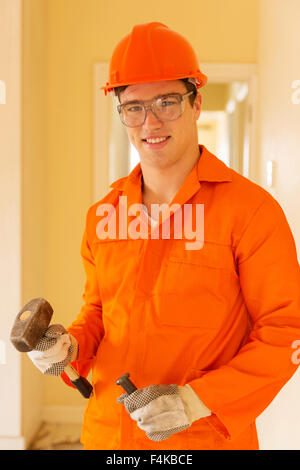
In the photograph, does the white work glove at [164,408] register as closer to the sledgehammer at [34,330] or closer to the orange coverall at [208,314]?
the orange coverall at [208,314]

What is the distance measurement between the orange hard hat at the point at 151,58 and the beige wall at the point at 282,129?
1067 mm

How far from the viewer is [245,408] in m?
1.21

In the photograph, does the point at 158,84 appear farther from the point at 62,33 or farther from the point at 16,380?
the point at 62,33

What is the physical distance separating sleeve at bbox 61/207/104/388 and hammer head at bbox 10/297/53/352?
0.13 m

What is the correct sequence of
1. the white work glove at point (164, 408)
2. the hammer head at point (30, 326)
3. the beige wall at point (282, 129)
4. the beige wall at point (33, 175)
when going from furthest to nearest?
the beige wall at point (33, 175) < the beige wall at point (282, 129) < the hammer head at point (30, 326) < the white work glove at point (164, 408)

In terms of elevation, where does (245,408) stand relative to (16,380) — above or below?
above

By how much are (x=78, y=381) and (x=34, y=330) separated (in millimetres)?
221

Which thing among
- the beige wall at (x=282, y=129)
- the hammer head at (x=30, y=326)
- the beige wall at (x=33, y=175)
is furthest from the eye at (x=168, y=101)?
the beige wall at (x=33, y=175)

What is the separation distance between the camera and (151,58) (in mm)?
1243

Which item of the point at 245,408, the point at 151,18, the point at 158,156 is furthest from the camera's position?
the point at 151,18

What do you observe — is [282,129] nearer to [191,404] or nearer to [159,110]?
[159,110]

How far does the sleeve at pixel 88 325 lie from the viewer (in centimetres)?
145
